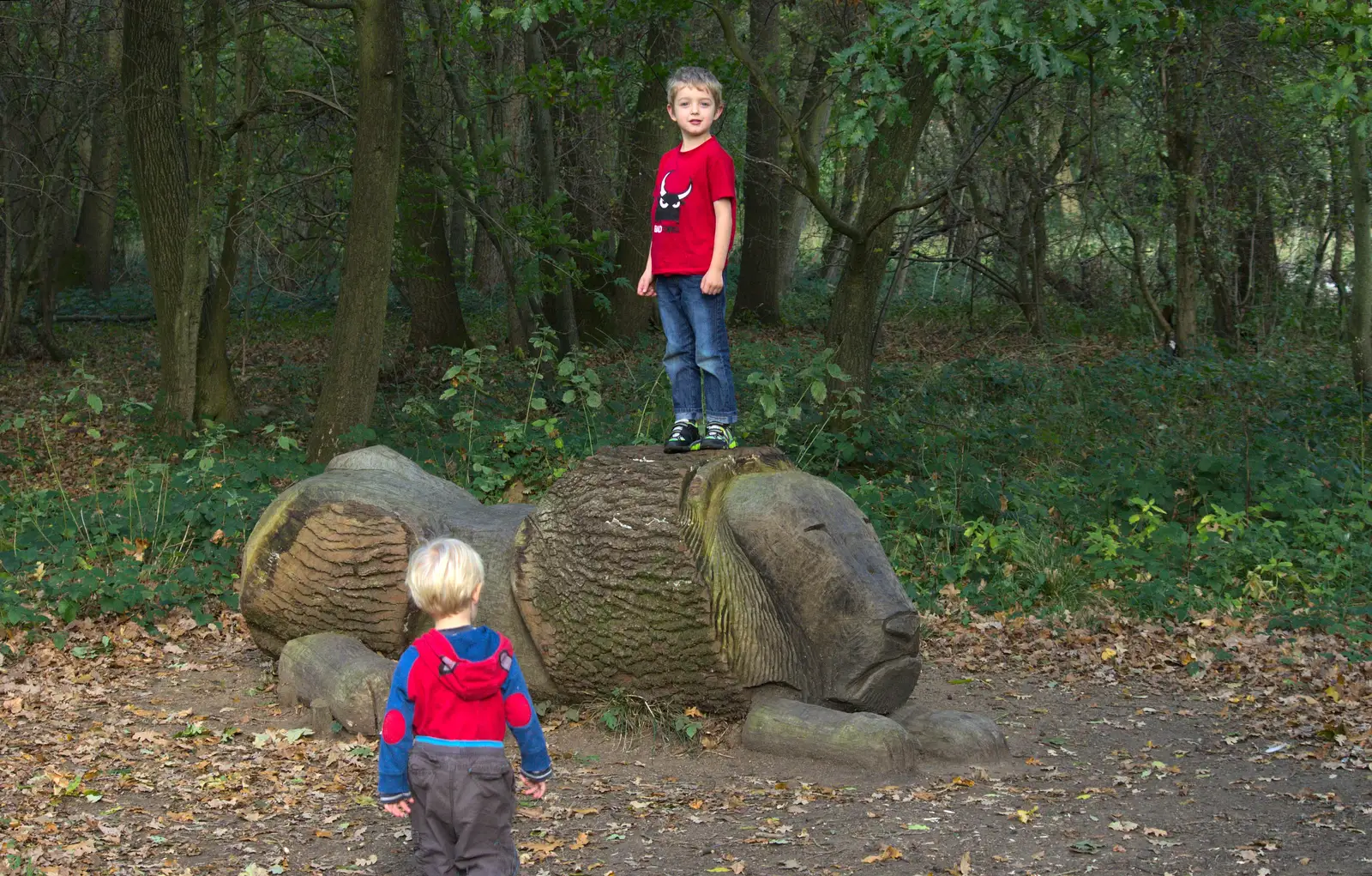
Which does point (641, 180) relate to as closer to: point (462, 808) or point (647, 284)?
point (647, 284)

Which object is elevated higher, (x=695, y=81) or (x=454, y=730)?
(x=695, y=81)

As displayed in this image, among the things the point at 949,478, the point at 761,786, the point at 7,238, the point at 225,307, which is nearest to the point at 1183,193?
the point at 949,478

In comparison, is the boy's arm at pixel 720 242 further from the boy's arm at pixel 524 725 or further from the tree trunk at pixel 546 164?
the tree trunk at pixel 546 164

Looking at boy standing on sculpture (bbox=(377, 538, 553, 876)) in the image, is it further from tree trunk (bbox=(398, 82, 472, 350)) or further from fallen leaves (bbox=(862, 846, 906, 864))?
tree trunk (bbox=(398, 82, 472, 350))

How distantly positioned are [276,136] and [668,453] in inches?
383

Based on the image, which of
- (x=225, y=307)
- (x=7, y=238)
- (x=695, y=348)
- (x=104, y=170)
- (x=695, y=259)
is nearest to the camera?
(x=695, y=259)

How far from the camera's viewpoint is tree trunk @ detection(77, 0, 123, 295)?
1484 cm

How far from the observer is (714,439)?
20.6ft

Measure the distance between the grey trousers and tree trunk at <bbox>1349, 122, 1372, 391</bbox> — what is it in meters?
10.6

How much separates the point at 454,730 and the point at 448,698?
10cm

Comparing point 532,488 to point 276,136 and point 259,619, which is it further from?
point 276,136

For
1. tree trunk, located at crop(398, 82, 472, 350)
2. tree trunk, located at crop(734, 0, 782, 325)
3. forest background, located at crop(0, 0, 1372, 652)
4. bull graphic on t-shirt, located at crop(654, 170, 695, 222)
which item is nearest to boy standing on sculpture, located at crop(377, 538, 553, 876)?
bull graphic on t-shirt, located at crop(654, 170, 695, 222)

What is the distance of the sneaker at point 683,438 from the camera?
20.4 feet

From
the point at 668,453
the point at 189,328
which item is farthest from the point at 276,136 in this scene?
the point at 668,453
